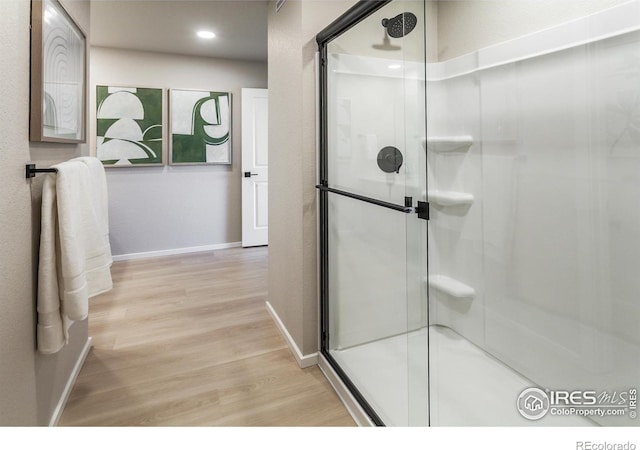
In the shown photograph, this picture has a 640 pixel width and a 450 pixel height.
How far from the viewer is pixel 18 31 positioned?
126cm

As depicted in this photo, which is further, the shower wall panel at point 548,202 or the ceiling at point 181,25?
the ceiling at point 181,25

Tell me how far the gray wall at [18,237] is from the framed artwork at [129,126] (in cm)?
293

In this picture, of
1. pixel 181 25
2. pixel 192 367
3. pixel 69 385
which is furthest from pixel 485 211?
pixel 181 25

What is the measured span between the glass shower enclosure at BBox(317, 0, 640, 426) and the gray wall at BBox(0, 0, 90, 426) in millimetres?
1257

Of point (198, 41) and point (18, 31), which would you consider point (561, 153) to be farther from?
point (198, 41)

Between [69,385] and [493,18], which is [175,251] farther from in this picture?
[493,18]

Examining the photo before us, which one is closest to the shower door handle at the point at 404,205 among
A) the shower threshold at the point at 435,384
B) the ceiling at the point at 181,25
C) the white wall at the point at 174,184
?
the shower threshold at the point at 435,384

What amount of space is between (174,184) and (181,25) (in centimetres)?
181

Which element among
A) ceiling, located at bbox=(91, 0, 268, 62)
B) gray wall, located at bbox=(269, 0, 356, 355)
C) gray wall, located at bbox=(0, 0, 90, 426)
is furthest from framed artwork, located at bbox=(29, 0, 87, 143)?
ceiling, located at bbox=(91, 0, 268, 62)

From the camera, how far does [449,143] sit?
217cm

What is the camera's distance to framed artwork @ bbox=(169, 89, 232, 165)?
173 inches

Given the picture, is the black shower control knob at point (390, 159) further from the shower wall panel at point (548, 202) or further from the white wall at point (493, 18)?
the white wall at point (493, 18)

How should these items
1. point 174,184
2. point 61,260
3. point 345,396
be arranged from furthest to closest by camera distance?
point 174,184, point 345,396, point 61,260

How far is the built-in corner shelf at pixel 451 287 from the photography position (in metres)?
2.10
